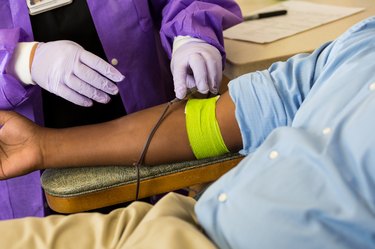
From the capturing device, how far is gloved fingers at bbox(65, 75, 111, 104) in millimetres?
897

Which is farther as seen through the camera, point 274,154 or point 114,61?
point 114,61

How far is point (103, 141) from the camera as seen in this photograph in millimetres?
897

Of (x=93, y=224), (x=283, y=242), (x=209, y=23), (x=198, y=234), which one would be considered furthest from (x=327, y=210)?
(x=209, y=23)

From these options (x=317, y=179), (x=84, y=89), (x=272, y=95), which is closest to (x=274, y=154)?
(x=317, y=179)

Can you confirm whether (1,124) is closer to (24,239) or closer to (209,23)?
(24,239)

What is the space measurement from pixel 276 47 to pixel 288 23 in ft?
0.72

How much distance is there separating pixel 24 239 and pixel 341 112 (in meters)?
0.53

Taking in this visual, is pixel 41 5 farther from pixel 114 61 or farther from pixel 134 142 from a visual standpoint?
pixel 134 142

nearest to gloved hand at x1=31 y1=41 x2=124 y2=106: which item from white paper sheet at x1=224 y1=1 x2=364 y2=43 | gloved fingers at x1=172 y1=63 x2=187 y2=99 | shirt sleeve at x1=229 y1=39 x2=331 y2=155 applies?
gloved fingers at x1=172 y1=63 x2=187 y2=99

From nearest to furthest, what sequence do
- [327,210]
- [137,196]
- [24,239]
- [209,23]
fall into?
[327,210]
[24,239]
[137,196]
[209,23]

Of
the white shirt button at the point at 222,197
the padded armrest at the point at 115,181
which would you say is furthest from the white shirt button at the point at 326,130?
the padded armrest at the point at 115,181

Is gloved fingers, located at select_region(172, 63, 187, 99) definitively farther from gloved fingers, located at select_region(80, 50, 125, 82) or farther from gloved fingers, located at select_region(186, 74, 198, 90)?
gloved fingers, located at select_region(80, 50, 125, 82)

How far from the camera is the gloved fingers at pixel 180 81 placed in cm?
91

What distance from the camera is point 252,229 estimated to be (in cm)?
58
